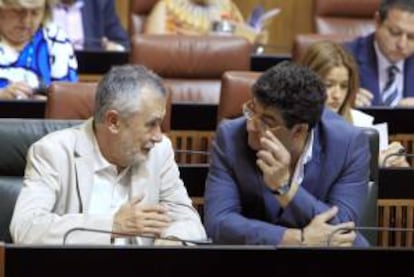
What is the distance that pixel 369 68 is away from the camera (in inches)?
234

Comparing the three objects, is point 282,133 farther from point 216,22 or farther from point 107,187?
point 216,22

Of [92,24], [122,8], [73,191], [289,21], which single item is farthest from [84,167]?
[289,21]

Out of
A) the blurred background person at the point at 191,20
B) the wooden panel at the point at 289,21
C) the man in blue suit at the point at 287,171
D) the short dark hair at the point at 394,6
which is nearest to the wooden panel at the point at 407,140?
the short dark hair at the point at 394,6

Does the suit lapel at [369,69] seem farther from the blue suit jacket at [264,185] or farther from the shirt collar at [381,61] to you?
the blue suit jacket at [264,185]

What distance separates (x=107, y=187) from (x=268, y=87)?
0.54 m

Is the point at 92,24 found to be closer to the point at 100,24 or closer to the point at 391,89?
the point at 100,24

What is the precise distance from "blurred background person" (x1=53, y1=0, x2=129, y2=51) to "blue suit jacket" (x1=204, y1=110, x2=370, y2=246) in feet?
10.9

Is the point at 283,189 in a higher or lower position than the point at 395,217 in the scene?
higher

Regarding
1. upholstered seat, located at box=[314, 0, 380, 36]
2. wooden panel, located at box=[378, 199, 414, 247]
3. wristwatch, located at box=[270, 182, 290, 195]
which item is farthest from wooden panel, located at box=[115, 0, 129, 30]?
wristwatch, located at box=[270, 182, 290, 195]

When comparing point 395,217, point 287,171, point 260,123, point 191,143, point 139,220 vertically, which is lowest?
point 395,217

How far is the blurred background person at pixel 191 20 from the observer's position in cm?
738

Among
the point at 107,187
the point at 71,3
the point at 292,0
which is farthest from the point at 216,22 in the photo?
the point at 107,187

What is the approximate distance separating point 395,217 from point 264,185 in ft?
2.67
